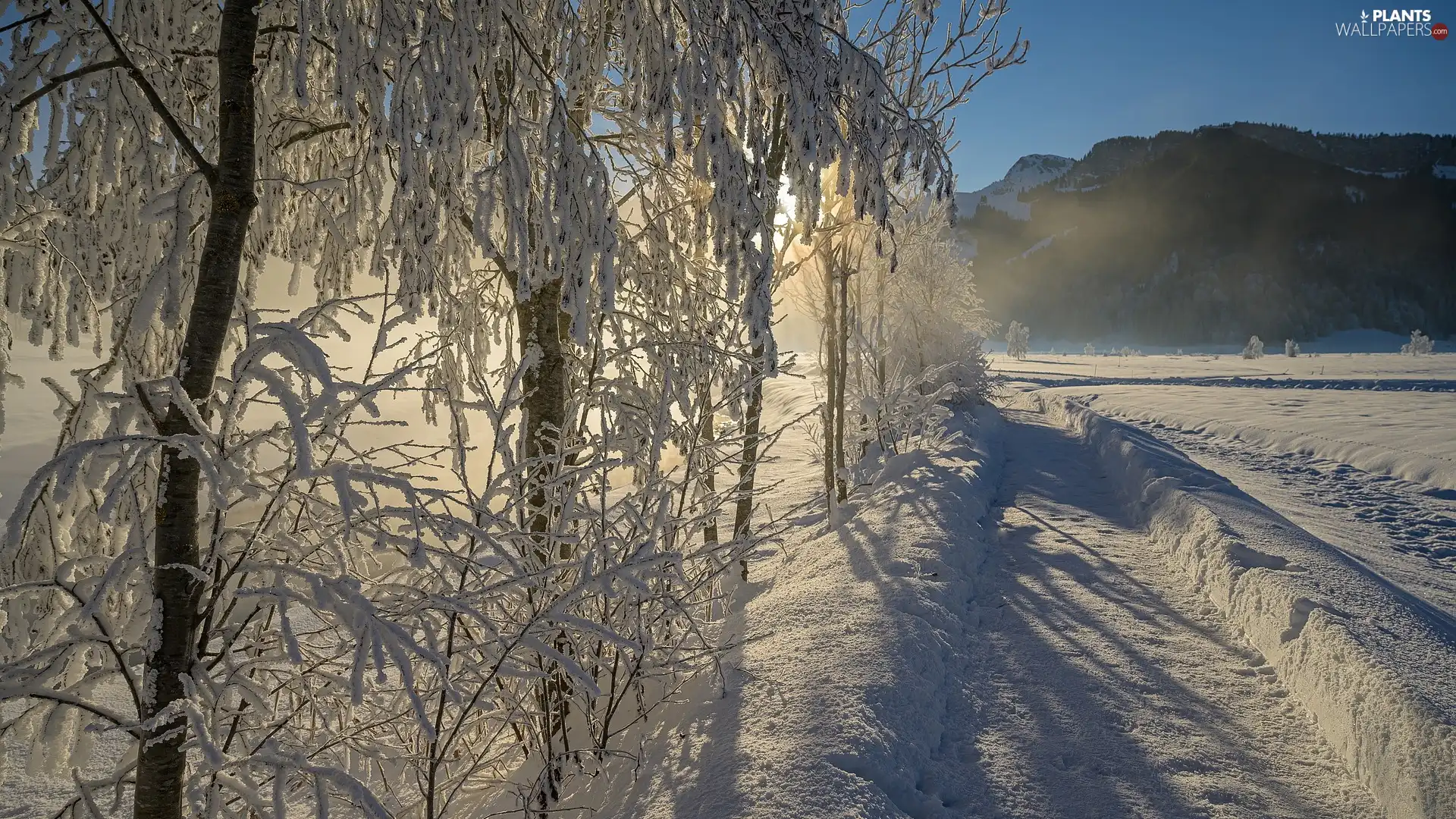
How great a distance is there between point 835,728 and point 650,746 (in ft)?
2.80

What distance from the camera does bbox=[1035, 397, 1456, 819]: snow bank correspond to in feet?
8.23

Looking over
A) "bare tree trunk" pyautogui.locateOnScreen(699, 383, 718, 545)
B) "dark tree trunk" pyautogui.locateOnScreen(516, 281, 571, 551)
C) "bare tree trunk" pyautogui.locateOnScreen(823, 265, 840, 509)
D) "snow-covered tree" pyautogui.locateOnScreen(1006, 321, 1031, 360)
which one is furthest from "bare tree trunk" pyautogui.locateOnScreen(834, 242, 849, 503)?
"snow-covered tree" pyautogui.locateOnScreen(1006, 321, 1031, 360)

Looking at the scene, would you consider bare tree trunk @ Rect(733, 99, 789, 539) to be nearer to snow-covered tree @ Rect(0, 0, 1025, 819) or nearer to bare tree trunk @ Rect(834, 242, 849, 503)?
A: snow-covered tree @ Rect(0, 0, 1025, 819)

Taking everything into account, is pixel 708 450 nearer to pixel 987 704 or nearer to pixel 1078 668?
pixel 987 704

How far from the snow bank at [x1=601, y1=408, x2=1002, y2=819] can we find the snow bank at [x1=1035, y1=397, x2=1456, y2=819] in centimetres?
168

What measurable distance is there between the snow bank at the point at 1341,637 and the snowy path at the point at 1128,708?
0.15 meters

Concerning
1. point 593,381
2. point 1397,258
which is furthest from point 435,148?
point 1397,258

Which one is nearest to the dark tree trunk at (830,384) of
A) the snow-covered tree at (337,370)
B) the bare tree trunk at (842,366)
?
the bare tree trunk at (842,366)

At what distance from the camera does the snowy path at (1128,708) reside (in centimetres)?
264

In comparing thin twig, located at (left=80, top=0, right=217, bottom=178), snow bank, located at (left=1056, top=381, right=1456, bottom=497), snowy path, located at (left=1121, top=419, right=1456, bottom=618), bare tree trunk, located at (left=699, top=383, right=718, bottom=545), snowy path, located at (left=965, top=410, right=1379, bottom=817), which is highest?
thin twig, located at (left=80, top=0, right=217, bottom=178)

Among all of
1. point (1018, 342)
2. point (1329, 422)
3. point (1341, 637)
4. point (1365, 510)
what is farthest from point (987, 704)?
point (1018, 342)

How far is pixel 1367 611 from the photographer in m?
3.61

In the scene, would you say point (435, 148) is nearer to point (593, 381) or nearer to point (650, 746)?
point (593, 381)

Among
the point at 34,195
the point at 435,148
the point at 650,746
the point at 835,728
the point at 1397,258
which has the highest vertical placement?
the point at 1397,258
